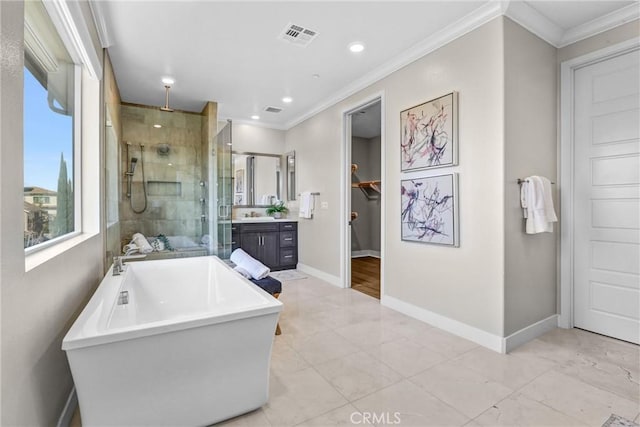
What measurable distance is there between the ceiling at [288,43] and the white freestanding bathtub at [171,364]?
2.12 meters

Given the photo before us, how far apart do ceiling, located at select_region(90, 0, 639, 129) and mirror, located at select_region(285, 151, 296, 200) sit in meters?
1.63

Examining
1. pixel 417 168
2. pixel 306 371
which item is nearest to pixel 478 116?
pixel 417 168

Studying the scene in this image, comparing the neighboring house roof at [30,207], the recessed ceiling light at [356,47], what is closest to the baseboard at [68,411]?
the neighboring house roof at [30,207]

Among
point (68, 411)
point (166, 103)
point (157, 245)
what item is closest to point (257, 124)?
point (166, 103)

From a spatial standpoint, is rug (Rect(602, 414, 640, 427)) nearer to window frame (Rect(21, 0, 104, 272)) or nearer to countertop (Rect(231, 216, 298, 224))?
window frame (Rect(21, 0, 104, 272))

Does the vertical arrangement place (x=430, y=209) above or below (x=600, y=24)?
below

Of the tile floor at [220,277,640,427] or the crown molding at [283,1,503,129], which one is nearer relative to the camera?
the tile floor at [220,277,640,427]

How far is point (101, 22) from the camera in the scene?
2.48m

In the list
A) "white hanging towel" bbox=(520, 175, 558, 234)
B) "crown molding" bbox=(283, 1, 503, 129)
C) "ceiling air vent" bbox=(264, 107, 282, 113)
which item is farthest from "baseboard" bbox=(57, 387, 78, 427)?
"ceiling air vent" bbox=(264, 107, 282, 113)

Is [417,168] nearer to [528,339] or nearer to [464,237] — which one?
[464,237]

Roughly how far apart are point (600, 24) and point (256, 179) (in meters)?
4.63

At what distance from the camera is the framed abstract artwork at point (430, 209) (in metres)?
2.66

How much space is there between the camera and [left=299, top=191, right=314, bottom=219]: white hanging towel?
486 cm

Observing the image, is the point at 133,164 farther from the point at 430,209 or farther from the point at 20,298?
the point at 430,209
